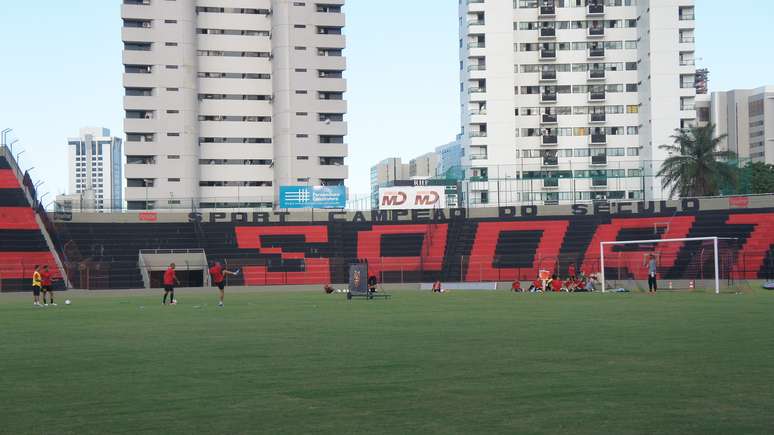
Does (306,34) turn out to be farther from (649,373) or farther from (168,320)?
(649,373)

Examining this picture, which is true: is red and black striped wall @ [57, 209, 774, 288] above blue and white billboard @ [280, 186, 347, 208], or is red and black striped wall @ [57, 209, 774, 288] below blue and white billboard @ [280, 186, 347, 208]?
below

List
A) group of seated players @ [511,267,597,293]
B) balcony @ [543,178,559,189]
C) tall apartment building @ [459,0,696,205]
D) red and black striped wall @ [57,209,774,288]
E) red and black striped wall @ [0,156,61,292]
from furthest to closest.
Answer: tall apartment building @ [459,0,696,205]
balcony @ [543,178,559,189]
red and black striped wall @ [57,209,774,288]
red and black striped wall @ [0,156,61,292]
group of seated players @ [511,267,597,293]

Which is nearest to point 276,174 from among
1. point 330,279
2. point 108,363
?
point 330,279

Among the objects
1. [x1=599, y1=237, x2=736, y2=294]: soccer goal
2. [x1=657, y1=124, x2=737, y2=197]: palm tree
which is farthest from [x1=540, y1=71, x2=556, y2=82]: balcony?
[x1=599, y1=237, x2=736, y2=294]: soccer goal

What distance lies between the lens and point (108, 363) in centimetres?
1670

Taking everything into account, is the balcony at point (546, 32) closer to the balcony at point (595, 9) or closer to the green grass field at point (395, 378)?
the balcony at point (595, 9)

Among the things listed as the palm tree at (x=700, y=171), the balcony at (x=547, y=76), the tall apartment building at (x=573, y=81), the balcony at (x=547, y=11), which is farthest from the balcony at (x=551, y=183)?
the balcony at (x=547, y=11)

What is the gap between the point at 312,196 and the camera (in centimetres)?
8675

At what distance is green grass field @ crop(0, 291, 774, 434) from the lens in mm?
10727

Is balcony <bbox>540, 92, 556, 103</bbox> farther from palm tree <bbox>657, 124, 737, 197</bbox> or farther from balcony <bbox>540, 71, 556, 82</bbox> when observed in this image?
palm tree <bbox>657, 124, 737, 197</bbox>

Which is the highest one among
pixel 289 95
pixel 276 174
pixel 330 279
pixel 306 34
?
pixel 306 34

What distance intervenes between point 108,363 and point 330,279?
5715 centimetres

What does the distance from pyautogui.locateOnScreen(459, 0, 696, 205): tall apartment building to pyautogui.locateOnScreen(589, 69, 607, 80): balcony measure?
0.54 feet

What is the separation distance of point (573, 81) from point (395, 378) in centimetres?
10674
